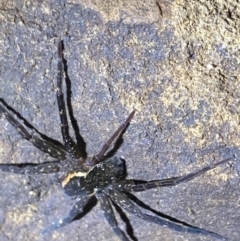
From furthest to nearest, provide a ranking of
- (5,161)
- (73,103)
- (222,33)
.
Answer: (5,161)
(73,103)
(222,33)

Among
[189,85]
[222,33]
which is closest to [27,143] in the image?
[189,85]

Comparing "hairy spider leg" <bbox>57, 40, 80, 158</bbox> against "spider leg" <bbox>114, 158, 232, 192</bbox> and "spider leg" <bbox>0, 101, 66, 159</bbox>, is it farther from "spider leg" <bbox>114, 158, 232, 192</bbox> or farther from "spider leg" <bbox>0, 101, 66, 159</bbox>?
"spider leg" <bbox>114, 158, 232, 192</bbox>

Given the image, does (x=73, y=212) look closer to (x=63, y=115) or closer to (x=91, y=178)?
(x=91, y=178)

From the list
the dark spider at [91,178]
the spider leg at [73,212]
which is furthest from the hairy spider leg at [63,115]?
the spider leg at [73,212]

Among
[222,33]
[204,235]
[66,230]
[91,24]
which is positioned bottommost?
[204,235]

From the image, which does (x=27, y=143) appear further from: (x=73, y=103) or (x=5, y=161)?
(x=73, y=103)
